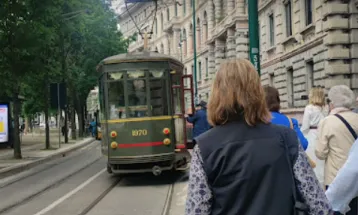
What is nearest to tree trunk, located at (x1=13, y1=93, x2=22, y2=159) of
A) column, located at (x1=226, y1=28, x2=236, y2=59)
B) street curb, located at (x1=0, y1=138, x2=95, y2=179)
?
street curb, located at (x1=0, y1=138, x2=95, y2=179)

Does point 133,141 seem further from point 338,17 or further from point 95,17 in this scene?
point 95,17

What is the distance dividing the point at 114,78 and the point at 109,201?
363cm

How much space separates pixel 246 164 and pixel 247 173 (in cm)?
4

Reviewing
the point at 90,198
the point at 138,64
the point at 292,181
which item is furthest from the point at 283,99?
the point at 292,181

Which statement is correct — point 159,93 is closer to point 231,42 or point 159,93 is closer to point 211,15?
point 231,42

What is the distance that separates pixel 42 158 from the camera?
21266mm

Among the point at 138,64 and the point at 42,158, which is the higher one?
the point at 138,64

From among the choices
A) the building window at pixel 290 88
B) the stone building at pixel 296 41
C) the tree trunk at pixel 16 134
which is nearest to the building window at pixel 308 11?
the stone building at pixel 296 41

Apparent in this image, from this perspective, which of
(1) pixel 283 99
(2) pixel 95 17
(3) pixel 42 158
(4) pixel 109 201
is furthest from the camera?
(2) pixel 95 17

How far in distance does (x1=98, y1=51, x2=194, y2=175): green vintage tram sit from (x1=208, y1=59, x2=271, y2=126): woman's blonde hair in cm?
1010

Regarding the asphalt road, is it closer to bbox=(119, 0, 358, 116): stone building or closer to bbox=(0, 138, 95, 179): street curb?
bbox=(0, 138, 95, 179): street curb

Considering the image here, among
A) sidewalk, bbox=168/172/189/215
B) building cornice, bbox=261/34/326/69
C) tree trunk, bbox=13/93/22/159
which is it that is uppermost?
building cornice, bbox=261/34/326/69

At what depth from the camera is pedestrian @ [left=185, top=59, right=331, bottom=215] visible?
2.48 meters

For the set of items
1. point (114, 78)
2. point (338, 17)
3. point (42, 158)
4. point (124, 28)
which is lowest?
point (42, 158)
